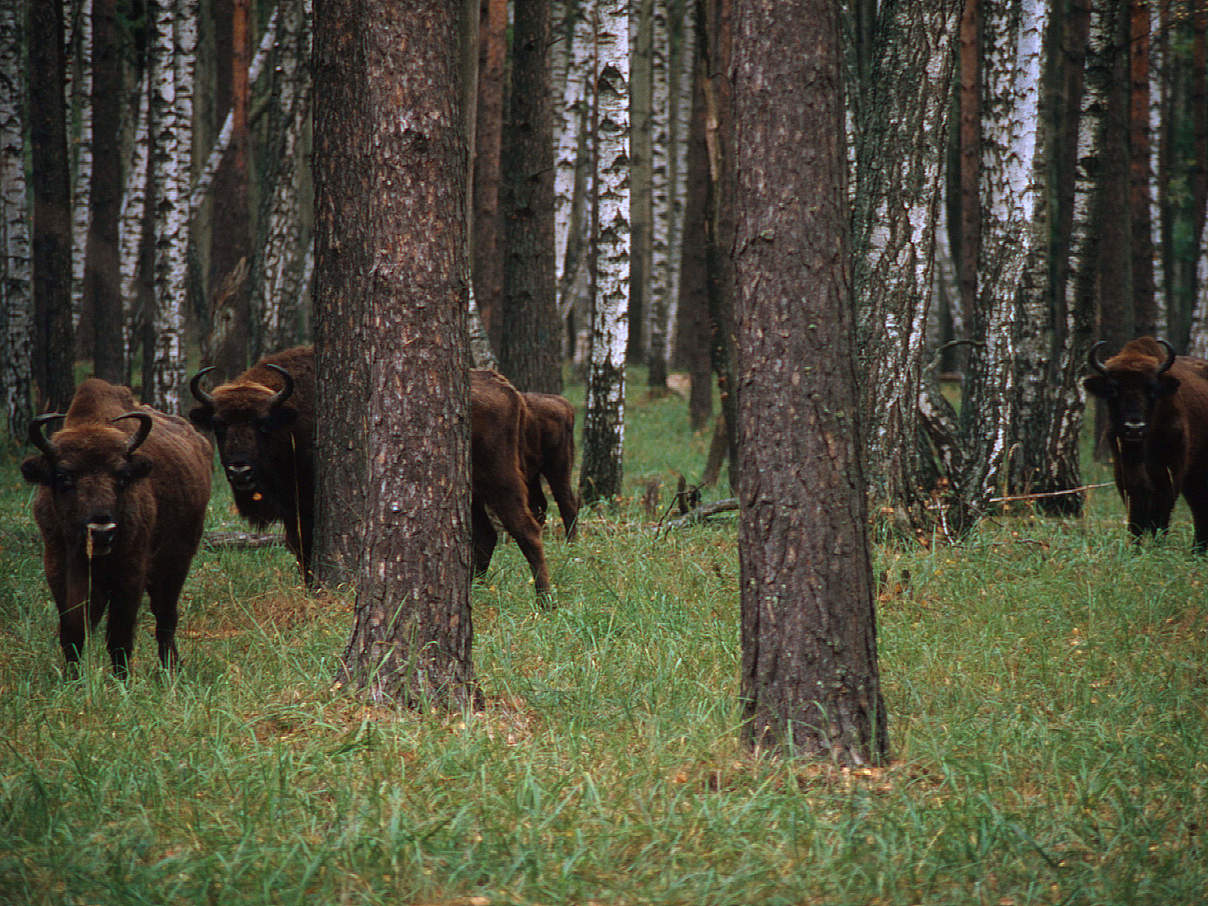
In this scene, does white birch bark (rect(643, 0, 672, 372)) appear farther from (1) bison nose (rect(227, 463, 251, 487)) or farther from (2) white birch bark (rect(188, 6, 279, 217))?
(1) bison nose (rect(227, 463, 251, 487))

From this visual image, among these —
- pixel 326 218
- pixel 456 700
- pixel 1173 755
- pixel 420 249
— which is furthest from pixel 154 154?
pixel 1173 755

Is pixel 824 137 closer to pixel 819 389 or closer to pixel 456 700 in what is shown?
pixel 819 389

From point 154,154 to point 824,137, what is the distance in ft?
36.4

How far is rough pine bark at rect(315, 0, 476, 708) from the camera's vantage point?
477 cm

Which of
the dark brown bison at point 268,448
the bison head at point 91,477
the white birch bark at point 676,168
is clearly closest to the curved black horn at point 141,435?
the bison head at point 91,477

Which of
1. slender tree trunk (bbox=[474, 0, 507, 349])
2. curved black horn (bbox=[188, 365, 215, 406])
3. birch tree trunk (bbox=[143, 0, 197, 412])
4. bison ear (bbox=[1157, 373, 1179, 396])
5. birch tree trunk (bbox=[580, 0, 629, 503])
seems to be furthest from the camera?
slender tree trunk (bbox=[474, 0, 507, 349])

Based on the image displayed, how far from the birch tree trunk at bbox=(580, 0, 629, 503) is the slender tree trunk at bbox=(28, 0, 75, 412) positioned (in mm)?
6727

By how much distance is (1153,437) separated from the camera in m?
9.06

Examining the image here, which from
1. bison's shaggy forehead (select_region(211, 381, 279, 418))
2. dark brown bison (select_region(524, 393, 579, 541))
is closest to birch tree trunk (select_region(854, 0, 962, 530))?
dark brown bison (select_region(524, 393, 579, 541))

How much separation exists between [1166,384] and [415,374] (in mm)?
6842

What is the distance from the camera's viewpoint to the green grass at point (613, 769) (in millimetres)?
3379

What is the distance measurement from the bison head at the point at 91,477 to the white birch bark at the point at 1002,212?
6791 millimetres

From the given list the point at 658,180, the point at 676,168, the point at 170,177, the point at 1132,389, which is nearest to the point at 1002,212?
the point at 1132,389

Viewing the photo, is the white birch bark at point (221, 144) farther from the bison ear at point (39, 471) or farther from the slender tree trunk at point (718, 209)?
the bison ear at point (39, 471)
